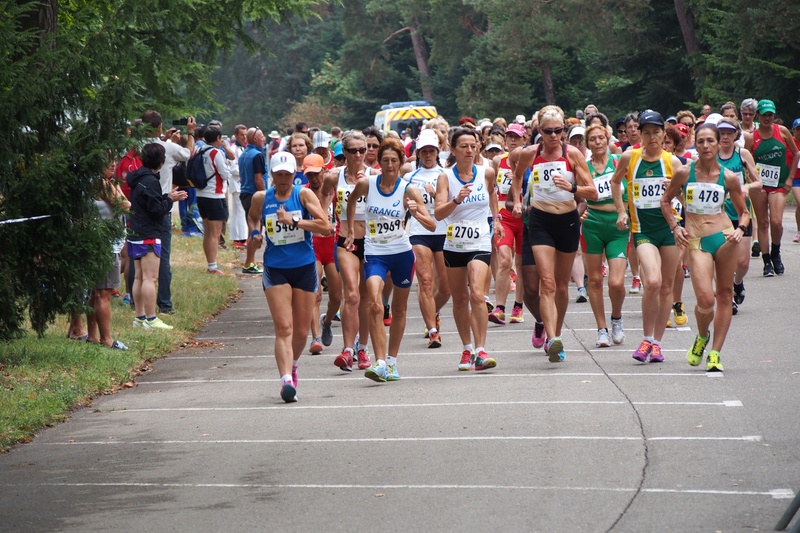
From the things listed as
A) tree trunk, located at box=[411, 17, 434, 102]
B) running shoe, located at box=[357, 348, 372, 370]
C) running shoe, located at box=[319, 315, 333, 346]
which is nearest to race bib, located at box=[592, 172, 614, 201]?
running shoe, located at box=[357, 348, 372, 370]

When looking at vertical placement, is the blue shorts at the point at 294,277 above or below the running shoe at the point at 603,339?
above

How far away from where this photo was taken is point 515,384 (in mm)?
11023

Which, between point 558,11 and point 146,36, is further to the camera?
point 558,11

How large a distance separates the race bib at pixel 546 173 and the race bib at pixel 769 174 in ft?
22.5

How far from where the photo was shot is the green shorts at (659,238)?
39.1ft

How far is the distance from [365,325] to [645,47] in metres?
31.6

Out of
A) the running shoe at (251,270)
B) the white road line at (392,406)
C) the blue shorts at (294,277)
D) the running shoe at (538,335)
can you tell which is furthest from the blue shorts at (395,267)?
the running shoe at (251,270)

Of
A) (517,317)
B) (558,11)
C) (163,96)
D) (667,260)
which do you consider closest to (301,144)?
(517,317)

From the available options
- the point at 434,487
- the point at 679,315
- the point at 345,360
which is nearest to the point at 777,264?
the point at 679,315

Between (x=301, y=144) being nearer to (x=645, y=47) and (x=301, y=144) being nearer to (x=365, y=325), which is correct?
(x=365, y=325)

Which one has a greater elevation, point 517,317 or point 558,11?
point 558,11

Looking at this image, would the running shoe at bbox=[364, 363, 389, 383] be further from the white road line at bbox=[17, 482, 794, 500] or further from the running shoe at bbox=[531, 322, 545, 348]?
the white road line at bbox=[17, 482, 794, 500]

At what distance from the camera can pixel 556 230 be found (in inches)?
468

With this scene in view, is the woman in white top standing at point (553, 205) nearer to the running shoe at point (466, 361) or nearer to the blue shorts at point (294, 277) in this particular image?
the running shoe at point (466, 361)
